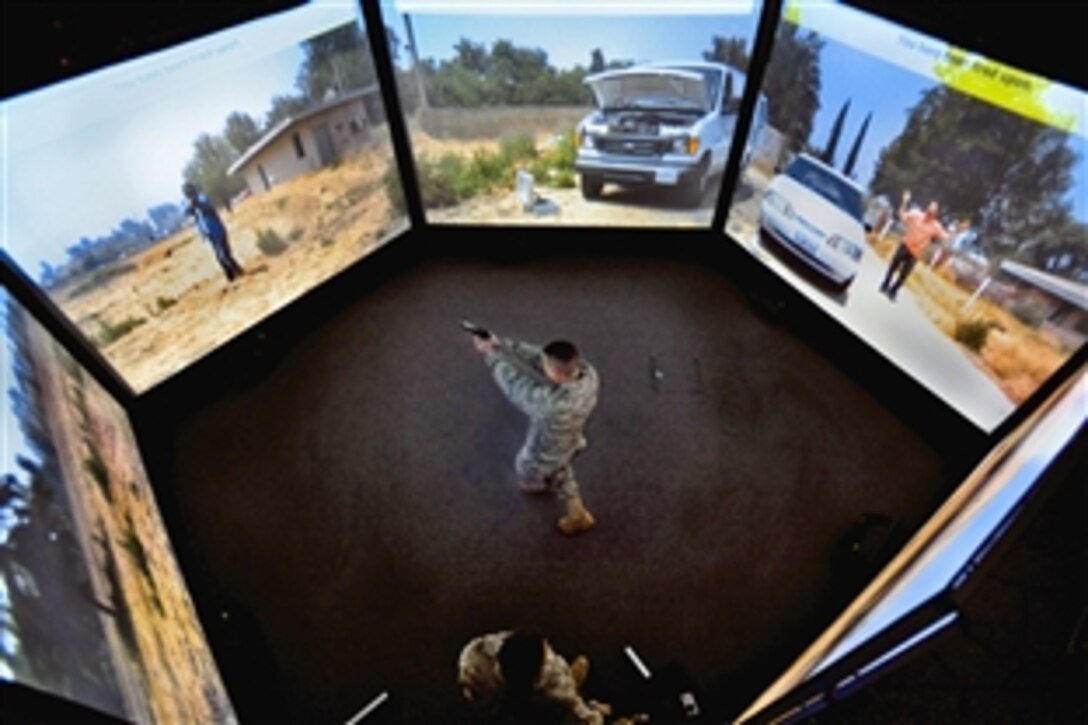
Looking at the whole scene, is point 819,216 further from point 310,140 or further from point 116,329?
point 116,329

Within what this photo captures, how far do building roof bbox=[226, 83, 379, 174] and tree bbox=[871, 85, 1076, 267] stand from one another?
2.83m

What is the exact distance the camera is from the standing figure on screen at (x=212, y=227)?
3.31 meters

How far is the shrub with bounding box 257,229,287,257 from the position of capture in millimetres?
3730

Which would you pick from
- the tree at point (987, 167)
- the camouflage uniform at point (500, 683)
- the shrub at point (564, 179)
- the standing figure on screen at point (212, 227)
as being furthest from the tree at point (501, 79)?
the camouflage uniform at point (500, 683)

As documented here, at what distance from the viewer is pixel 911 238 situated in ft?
10.9

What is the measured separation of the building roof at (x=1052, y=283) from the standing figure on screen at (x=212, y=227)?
3772 mm


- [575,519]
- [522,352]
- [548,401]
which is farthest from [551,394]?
[575,519]

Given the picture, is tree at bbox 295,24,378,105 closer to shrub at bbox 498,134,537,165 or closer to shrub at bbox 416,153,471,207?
shrub at bbox 416,153,471,207

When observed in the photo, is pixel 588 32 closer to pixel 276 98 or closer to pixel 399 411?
pixel 276 98

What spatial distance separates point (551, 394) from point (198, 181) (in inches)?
82.8

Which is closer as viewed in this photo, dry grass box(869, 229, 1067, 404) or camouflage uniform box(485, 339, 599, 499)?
camouflage uniform box(485, 339, 599, 499)

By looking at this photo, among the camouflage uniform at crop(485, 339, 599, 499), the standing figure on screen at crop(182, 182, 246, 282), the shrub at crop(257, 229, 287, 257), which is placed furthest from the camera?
the shrub at crop(257, 229, 287, 257)

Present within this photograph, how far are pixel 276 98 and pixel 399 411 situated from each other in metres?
1.77

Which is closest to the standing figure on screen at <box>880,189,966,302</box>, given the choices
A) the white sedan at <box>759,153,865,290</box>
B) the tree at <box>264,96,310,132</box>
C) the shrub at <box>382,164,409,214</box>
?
the white sedan at <box>759,153,865,290</box>
